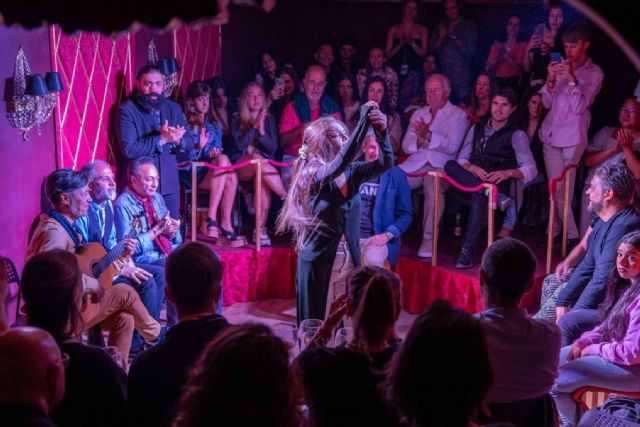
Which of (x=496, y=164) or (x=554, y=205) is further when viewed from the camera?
(x=496, y=164)

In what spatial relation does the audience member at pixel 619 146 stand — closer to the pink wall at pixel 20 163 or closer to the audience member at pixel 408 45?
the audience member at pixel 408 45

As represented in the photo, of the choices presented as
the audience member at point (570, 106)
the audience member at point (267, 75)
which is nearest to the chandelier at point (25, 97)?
the audience member at point (267, 75)

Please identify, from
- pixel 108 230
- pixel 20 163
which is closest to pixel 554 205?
pixel 108 230

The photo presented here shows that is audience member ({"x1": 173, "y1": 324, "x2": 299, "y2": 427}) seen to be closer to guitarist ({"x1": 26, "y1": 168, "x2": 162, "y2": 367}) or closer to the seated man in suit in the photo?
guitarist ({"x1": 26, "y1": 168, "x2": 162, "y2": 367})

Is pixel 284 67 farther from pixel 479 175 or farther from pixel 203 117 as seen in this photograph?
pixel 479 175

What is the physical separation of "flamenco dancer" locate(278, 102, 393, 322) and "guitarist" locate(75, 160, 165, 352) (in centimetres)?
98

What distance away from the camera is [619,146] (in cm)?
547

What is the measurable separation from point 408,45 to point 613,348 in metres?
4.07

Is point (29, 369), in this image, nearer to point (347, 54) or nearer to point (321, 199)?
point (321, 199)

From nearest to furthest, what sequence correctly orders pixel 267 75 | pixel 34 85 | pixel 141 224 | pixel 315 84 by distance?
pixel 34 85
pixel 141 224
pixel 315 84
pixel 267 75

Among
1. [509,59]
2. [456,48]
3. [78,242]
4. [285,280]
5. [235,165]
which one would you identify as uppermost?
[456,48]

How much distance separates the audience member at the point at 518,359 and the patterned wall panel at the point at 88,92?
3422 millimetres

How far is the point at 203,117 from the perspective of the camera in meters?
5.98

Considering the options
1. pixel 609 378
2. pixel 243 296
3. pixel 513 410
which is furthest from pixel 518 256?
pixel 243 296
